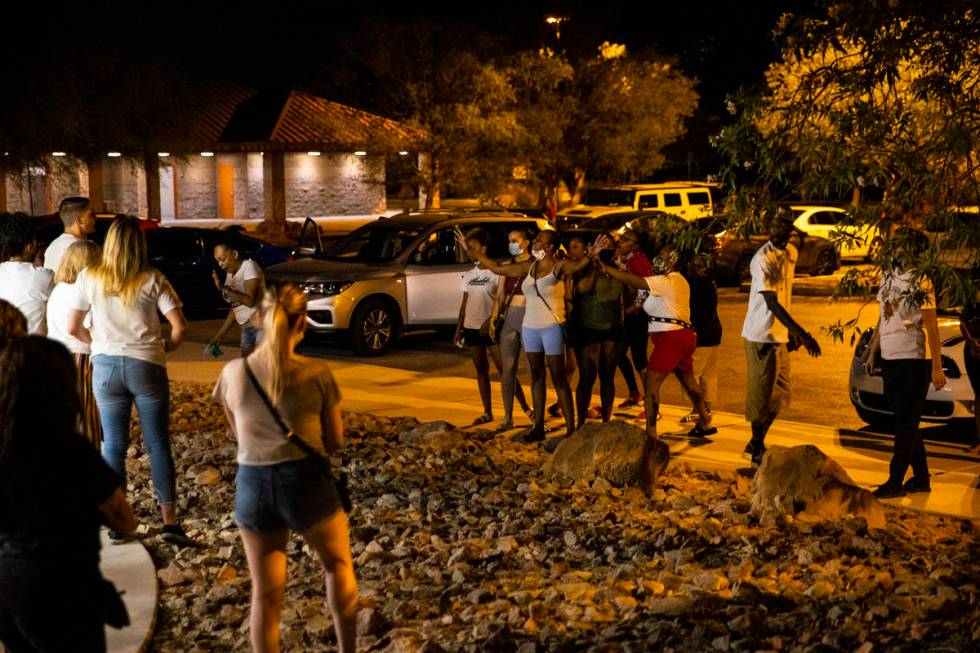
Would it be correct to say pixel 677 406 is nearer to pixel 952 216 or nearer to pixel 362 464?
pixel 362 464

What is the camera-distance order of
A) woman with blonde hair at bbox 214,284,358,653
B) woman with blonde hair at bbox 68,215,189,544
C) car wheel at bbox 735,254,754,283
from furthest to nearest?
car wheel at bbox 735,254,754,283, woman with blonde hair at bbox 68,215,189,544, woman with blonde hair at bbox 214,284,358,653

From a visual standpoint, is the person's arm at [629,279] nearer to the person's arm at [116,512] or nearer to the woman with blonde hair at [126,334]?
the woman with blonde hair at [126,334]

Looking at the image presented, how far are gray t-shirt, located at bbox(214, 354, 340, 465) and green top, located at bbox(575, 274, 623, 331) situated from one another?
219 inches

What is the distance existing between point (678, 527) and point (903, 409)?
190 cm

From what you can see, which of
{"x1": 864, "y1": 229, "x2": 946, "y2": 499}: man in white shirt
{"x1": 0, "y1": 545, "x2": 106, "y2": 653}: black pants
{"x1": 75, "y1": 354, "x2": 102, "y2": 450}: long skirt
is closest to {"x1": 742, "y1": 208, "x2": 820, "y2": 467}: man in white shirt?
{"x1": 864, "y1": 229, "x2": 946, "y2": 499}: man in white shirt

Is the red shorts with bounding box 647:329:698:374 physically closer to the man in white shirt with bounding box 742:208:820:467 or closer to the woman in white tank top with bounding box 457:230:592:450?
the man in white shirt with bounding box 742:208:820:467

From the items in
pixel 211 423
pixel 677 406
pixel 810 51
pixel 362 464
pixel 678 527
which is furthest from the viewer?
pixel 677 406

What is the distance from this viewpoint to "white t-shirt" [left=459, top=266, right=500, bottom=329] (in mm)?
11023

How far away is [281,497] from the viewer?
5078mm

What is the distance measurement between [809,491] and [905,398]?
0.99 m

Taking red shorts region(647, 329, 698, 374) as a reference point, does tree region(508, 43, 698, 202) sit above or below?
above

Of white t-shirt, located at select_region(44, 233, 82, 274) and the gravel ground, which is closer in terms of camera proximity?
the gravel ground

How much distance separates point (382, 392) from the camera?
13391 mm

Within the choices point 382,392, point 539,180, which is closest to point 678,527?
point 382,392
